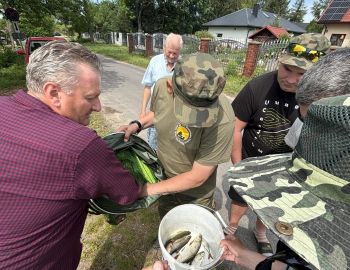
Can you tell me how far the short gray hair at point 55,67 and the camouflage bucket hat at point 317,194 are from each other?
971 millimetres

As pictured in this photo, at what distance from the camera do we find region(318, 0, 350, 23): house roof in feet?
65.1

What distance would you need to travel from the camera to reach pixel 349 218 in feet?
2.34

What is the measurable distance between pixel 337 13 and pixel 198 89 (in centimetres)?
2537

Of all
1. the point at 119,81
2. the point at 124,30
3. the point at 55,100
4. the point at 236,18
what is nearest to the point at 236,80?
the point at 119,81

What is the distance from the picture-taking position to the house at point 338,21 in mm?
19953

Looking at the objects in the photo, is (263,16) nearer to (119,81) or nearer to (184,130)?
(119,81)

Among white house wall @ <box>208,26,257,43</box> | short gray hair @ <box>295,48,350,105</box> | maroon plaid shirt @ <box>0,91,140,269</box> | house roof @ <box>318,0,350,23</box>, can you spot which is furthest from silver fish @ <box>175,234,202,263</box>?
white house wall @ <box>208,26,257,43</box>

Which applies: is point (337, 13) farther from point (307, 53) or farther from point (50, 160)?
point (50, 160)

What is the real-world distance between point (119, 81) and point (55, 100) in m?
9.42

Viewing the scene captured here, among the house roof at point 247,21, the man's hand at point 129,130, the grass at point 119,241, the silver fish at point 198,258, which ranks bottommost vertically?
the grass at point 119,241

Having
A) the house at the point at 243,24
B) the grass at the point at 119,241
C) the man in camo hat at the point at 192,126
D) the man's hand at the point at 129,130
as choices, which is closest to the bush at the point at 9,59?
the grass at the point at 119,241

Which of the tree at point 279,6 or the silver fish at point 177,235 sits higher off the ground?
the tree at point 279,6

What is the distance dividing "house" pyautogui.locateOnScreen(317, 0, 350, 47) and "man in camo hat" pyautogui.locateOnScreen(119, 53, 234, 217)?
24.3 meters

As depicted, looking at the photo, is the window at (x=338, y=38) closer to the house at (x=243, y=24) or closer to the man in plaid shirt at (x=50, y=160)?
the house at (x=243, y=24)
